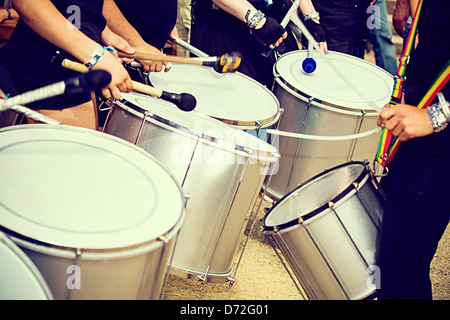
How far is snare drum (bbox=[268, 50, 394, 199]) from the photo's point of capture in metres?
2.56

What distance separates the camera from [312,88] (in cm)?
262

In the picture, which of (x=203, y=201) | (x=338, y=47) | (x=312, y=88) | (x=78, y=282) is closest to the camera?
(x=78, y=282)

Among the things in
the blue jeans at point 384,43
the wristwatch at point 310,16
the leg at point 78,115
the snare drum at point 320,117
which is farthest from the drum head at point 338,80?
the blue jeans at point 384,43

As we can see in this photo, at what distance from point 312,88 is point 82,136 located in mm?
1505

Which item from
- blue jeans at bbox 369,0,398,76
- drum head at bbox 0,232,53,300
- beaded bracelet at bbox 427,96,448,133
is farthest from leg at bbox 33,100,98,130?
blue jeans at bbox 369,0,398,76

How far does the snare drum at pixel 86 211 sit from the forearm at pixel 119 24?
31.9 inches

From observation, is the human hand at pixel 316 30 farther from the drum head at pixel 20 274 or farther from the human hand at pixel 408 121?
the drum head at pixel 20 274

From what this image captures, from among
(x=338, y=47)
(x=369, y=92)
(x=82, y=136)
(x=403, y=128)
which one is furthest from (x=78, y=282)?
(x=338, y=47)

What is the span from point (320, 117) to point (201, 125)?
918 millimetres

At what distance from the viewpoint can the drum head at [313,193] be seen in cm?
190

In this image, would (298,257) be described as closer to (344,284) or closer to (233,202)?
(344,284)

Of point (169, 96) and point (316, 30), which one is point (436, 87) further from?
point (316, 30)

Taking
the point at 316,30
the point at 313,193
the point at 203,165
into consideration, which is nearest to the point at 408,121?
the point at 313,193

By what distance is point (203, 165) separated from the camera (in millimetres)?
1797
